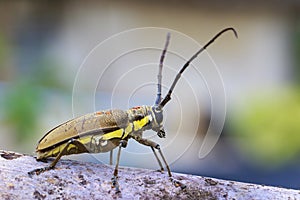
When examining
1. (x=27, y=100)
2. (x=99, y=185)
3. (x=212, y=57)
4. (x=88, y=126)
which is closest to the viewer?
(x=99, y=185)

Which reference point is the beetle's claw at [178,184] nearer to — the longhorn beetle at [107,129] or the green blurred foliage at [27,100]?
the longhorn beetle at [107,129]

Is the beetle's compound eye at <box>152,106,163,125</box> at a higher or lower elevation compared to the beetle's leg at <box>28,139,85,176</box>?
higher

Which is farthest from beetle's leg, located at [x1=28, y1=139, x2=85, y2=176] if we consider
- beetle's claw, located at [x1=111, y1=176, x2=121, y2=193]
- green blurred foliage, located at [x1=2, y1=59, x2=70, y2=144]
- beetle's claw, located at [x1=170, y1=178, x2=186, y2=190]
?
green blurred foliage, located at [x1=2, y1=59, x2=70, y2=144]

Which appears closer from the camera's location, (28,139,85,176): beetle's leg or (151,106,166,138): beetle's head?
(28,139,85,176): beetle's leg

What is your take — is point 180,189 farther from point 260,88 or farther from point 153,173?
point 260,88

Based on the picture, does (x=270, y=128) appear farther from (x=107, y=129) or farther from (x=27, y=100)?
(x=107, y=129)

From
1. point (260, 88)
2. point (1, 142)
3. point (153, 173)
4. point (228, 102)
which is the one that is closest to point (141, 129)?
point (153, 173)

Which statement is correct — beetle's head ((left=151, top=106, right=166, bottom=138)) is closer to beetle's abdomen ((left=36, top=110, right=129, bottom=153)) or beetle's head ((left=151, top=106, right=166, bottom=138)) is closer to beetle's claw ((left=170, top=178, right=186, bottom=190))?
→ beetle's abdomen ((left=36, top=110, right=129, bottom=153))

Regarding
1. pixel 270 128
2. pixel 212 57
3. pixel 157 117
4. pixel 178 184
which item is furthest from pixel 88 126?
pixel 212 57

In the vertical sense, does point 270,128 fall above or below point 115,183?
above
